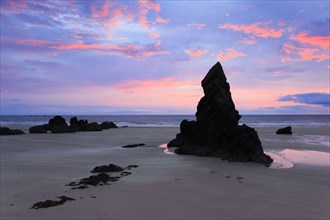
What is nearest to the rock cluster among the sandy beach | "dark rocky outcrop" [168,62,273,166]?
"dark rocky outcrop" [168,62,273,166]

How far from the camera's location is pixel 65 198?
26.4 ft

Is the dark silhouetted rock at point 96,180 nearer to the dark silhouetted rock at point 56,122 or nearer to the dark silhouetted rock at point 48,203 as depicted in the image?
the dark silhouetted rock at point 48,203

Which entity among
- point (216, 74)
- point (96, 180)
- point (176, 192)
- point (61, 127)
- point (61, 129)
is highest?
point (216, 74)

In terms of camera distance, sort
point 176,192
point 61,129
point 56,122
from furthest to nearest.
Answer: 1. point 56,122
2. point 61,129
3. point 176,192

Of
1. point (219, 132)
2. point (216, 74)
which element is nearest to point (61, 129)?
point (216, 74)

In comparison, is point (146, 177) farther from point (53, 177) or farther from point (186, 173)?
point (53, 177)

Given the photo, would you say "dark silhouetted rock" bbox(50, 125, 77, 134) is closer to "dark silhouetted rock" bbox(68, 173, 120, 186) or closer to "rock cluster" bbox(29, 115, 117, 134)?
"rock cluster" bbox(29, 115, 117, 134)

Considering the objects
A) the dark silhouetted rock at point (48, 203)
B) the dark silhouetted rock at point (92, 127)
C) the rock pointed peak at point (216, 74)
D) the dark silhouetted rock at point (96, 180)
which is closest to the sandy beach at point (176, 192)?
the dark silhouetted rock at point (48, 203)

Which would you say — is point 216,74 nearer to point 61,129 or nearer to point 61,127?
point 61,129

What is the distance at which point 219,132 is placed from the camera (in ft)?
56.6

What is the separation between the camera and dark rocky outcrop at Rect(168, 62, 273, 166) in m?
15.6

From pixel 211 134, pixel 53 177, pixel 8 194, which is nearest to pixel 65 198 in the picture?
pixel 8 194

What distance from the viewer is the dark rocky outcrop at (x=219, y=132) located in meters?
15.6

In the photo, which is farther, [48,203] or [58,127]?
[58,127]
